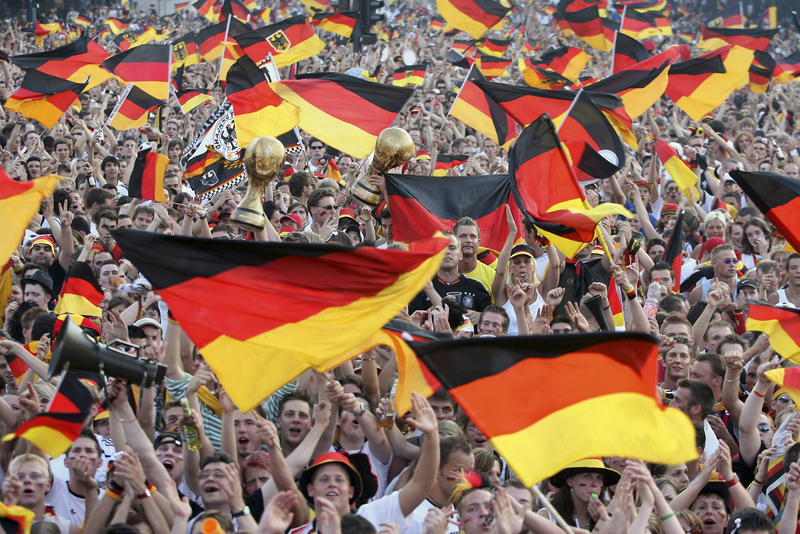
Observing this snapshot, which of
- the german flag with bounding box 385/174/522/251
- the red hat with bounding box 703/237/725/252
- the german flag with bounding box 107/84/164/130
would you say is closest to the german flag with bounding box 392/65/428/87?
the german flag with bounding box 107/84/164/130

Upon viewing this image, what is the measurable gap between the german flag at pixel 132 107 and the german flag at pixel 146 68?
0.10 meters

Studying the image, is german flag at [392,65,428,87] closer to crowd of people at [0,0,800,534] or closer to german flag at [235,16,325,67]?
german flag at [235,16,325,67]

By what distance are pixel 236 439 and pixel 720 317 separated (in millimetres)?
4145

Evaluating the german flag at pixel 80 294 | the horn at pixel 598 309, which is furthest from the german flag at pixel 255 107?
the horn at pixel 598 309

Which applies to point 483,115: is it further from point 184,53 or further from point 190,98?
point 184,53

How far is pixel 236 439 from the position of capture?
5.33 meters

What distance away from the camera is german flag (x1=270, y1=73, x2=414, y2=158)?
27.9 feet

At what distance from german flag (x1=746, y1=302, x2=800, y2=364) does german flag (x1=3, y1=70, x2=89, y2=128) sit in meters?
8.27

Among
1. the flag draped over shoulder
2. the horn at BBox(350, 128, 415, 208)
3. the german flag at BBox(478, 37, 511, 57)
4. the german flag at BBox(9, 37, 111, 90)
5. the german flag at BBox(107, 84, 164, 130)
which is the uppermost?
the flag draped over shoulder

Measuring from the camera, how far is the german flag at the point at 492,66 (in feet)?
54.4

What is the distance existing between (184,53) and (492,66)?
5.16 m

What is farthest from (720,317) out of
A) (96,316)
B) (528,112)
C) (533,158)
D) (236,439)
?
(96,316)

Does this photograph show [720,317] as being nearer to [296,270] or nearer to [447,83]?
[296,270]

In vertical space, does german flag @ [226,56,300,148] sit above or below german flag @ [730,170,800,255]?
below
